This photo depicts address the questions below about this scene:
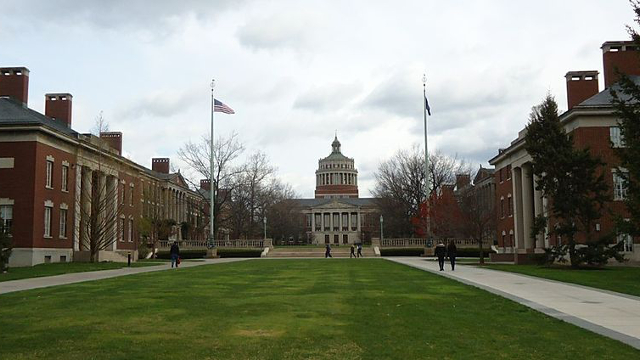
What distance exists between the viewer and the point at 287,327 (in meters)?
11.6

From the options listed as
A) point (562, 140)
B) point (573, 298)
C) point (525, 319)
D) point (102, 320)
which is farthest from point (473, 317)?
point (562, 140)

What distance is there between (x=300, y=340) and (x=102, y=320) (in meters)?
4.90

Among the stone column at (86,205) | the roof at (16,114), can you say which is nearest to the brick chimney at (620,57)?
the stone column at (86,205)

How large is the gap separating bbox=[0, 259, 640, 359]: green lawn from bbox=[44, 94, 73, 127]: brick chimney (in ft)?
129

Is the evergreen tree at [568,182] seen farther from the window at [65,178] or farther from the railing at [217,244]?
the railing at [217,244]

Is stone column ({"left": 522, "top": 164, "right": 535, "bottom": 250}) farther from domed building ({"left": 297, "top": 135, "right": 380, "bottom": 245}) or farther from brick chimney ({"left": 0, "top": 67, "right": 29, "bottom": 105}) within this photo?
domed building ({"left": 297, "top": 135, "right": 380, "bottom": 245})

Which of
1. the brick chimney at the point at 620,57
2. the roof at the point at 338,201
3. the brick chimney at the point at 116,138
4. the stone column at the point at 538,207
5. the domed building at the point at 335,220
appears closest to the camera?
the brick chimney at the point at 620,57

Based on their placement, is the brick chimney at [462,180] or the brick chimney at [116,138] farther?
the brick chimney at [462,180]

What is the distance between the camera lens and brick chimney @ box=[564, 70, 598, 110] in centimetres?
4950

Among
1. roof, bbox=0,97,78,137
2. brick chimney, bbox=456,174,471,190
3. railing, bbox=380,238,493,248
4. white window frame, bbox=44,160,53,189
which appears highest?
roof, bbox=0,97,78,137

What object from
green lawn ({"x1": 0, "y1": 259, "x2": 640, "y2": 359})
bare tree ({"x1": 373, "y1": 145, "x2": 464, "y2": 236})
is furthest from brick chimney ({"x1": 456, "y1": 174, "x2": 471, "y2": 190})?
green lawn ({"x1": 0, "y1": 259, "x2": 640, "y2": 359})

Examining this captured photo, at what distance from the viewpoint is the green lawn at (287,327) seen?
916 centimetres

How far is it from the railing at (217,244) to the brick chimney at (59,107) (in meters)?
21.0

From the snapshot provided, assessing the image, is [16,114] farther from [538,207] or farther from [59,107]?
[538,207]
